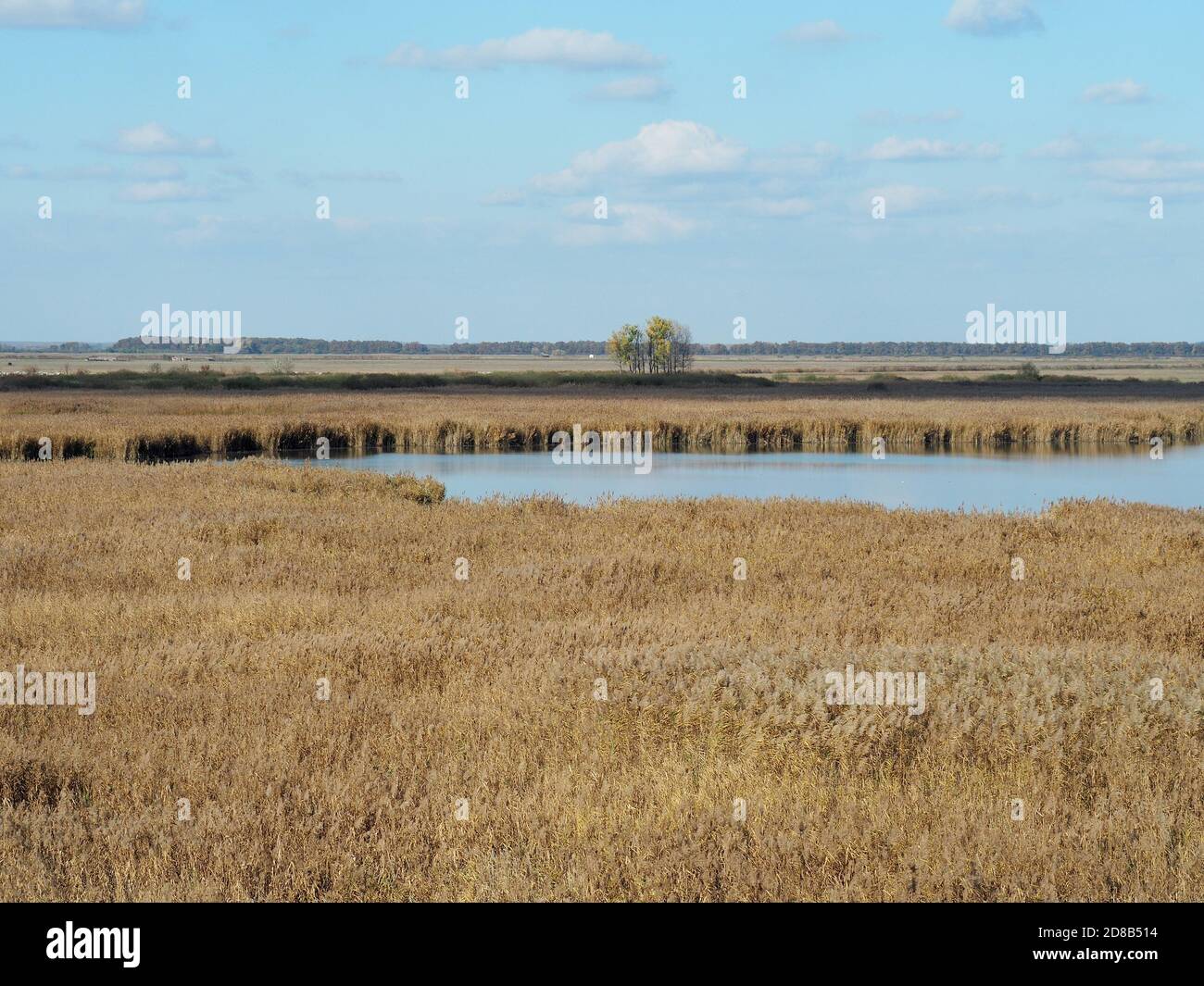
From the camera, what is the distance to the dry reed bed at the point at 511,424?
125 ft

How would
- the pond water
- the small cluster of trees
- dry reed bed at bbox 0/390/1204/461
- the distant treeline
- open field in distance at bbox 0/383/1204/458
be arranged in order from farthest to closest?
the small cluster of trees
the distant treeline
dry reed bed at bbox 0/390/1204/461
open field in distance at bbox 0/383/1204/458
the pond water

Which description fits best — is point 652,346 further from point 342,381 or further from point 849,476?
point 849,476

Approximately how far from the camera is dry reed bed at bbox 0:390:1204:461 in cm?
3822

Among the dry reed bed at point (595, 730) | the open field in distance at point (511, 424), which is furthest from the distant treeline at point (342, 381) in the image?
the dry reed bed at point (595, 730)

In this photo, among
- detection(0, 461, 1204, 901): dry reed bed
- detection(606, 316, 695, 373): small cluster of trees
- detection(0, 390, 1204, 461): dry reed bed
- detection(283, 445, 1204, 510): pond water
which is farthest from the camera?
detection(606, 316, 695, 373): small cluster of trees

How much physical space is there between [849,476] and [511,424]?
15.4 m

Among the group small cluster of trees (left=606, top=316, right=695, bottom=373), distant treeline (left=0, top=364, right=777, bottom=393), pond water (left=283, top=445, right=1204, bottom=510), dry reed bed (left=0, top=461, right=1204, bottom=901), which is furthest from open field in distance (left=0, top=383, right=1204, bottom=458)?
small cluster of trees (left=606, top=316, right=695, bottom=373)

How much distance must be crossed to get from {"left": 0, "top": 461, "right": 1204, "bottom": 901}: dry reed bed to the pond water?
37.1 ft

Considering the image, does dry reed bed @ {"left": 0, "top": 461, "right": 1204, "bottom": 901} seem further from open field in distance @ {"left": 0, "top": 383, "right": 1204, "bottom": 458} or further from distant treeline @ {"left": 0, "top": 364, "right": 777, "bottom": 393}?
distant treeline @ {"left": 0, "top": 364, "right": 777, "bottom": 393}

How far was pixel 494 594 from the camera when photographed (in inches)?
473

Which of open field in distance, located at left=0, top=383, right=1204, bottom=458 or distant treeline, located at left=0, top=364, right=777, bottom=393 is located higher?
distant treeline, located at left=0, top=364, right=777, bottom=393

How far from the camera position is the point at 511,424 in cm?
4419
